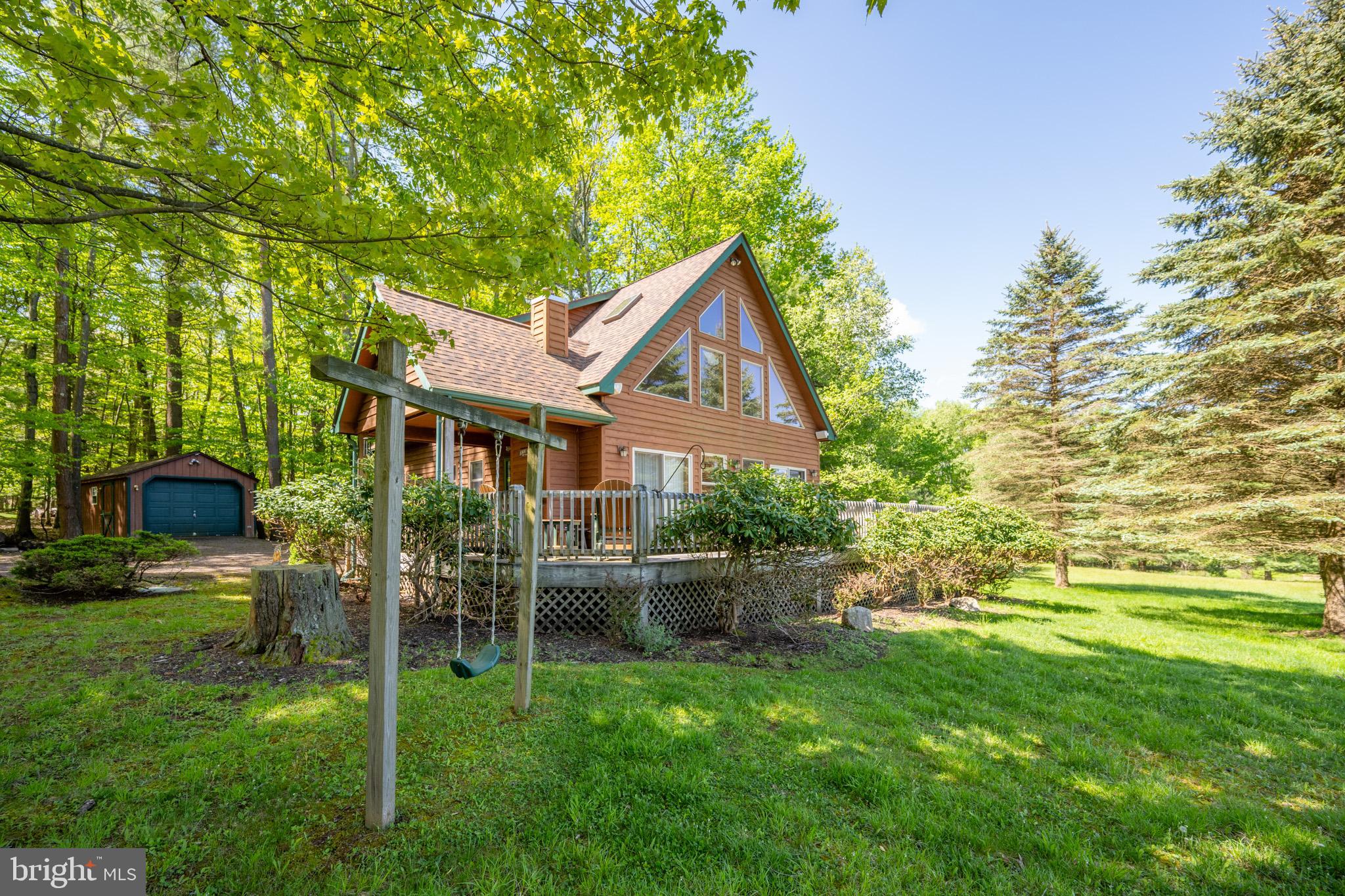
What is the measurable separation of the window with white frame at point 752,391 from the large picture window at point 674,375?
198 cm

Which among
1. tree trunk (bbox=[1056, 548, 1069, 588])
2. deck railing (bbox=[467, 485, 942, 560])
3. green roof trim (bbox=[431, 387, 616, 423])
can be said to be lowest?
tree trunk (bbox=[1056, 548, 1069, 588])

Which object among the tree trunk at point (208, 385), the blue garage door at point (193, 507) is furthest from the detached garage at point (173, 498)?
the tree trunk at point (208, 385)

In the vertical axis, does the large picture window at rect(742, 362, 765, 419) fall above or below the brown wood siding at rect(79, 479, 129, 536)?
above

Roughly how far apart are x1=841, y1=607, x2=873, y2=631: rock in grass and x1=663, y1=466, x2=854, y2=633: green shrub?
106cm

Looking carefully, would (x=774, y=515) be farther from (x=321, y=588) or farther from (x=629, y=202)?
(x=629, y=202)

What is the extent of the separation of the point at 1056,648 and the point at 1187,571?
28.5 metres

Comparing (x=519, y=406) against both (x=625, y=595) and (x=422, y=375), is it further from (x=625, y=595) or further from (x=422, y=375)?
(x=625, y=595)

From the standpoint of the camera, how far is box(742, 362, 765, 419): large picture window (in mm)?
13984

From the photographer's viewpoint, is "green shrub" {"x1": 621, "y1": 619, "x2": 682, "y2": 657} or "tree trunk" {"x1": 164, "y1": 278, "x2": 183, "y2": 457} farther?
"tree trunk" {"x1": 164, "y1": 278, "x2": 183, "y2": 457}

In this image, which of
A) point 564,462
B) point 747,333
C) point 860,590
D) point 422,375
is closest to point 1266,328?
point 860,590

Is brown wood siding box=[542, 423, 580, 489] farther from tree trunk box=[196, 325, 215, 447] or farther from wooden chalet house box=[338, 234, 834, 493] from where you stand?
tree trunk box=[196, 325, 215, 447]

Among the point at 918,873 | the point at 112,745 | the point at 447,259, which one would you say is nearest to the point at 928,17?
the point at 447,259

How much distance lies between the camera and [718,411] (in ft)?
43.0

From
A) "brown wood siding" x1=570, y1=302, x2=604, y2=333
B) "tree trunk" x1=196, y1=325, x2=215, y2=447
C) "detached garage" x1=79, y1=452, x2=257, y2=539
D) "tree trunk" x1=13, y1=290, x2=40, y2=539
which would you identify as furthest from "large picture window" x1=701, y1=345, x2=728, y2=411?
"tree trunk" x1=196, y1=325, x2=215, y2=447
